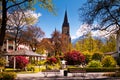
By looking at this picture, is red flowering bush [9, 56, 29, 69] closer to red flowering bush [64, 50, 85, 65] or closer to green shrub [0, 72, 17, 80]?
red flowering bush [64, 50, 85, 65]

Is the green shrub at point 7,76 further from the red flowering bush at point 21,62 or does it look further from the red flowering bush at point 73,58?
the red flowering bush at point 73,58

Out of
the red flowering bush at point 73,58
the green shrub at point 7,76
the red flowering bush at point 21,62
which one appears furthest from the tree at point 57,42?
the green shrub at point 7,76

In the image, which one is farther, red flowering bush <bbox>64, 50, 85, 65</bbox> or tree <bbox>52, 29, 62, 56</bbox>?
tree <bbox>52, 29, 62, 56</bbox>

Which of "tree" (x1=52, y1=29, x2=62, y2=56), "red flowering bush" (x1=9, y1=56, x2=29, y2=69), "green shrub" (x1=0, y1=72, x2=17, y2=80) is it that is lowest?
"green shrub" (x1=0, y1=72, x2=17, y2=80)

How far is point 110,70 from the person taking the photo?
44.2 m

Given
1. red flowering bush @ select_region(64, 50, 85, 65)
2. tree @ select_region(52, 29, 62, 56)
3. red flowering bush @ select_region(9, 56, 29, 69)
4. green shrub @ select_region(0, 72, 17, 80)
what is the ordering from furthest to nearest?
1. tree @ select_region(52, 29, 62, 56)
2. red flowering bush @ select_region(64, 50, 85, 65)
3. red flowering bush @ select_region(9, 56, 29, 69)
4. green shrub @ select_region(0, 72, 17, 80)

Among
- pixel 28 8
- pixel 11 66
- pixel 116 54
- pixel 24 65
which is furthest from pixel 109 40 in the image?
pixel 116 54

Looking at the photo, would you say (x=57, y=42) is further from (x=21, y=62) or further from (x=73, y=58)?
(x=21, y=62)

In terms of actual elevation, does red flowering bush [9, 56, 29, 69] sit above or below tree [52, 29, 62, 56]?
below

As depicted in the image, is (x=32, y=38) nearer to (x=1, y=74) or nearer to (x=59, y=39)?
(x=59, y=39)

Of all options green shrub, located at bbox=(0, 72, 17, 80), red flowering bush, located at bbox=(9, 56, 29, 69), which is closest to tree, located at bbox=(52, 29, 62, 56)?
red flowering bush, located at bbox=(9, 56, 29, 69)

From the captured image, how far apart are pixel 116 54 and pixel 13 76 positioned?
54562mm

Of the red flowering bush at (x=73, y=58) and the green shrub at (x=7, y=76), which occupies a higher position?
the red flowering bush at (x=73, y=58)

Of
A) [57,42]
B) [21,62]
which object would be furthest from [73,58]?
[57,42]
